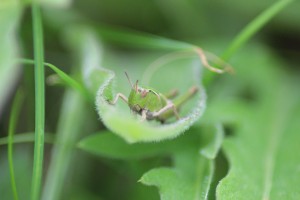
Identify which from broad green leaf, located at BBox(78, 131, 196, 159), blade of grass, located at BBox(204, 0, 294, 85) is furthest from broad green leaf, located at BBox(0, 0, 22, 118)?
blade of grass, located at BBox(204, 0, 294, 85)

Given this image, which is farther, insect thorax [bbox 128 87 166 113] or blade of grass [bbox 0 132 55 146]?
blade of grass [bbox 0 132 55 146]

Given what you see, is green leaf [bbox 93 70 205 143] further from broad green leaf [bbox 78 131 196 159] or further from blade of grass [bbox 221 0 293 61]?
blade of grass [bbox 221 0 293 61]

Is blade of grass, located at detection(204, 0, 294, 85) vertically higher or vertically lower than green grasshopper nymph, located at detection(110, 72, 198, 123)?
higher

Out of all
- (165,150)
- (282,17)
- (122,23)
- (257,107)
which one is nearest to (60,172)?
(165,150)

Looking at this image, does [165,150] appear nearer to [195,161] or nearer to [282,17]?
[195,161]

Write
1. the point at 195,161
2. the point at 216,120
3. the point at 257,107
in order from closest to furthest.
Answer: the point at 195,161 → the point at 216,120 → the point at 257,107

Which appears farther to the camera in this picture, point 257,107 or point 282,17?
point 282,17
